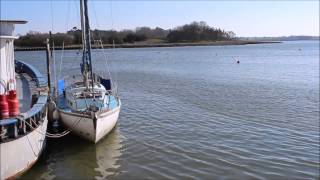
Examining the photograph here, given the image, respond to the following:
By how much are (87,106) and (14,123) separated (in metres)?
5.84

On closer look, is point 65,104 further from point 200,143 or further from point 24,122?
point 24,122

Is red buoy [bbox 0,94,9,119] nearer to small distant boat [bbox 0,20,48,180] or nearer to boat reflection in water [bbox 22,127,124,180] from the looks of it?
small distant boat [bbox 0,20,48,180]

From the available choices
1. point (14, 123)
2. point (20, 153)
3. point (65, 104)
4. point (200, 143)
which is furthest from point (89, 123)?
point (200, 143)

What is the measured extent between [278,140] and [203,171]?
5464mm

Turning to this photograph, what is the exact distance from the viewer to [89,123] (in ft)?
58.1

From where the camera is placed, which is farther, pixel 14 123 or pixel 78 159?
pixel 78 159

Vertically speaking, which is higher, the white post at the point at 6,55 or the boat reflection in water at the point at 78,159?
the white post at the point at 6,55

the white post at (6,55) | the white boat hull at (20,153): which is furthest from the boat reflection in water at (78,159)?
the white post at (6,55)

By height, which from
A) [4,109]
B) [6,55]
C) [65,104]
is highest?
[6,55]

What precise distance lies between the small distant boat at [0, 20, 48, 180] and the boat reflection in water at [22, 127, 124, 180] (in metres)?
0.66

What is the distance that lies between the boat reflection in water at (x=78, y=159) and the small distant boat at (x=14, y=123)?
0.66m

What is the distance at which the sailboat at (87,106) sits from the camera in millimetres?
17948

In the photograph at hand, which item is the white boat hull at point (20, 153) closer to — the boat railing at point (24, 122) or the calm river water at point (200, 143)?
the boat railing at point (24, 122)

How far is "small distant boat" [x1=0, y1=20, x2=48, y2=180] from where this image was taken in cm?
1296
